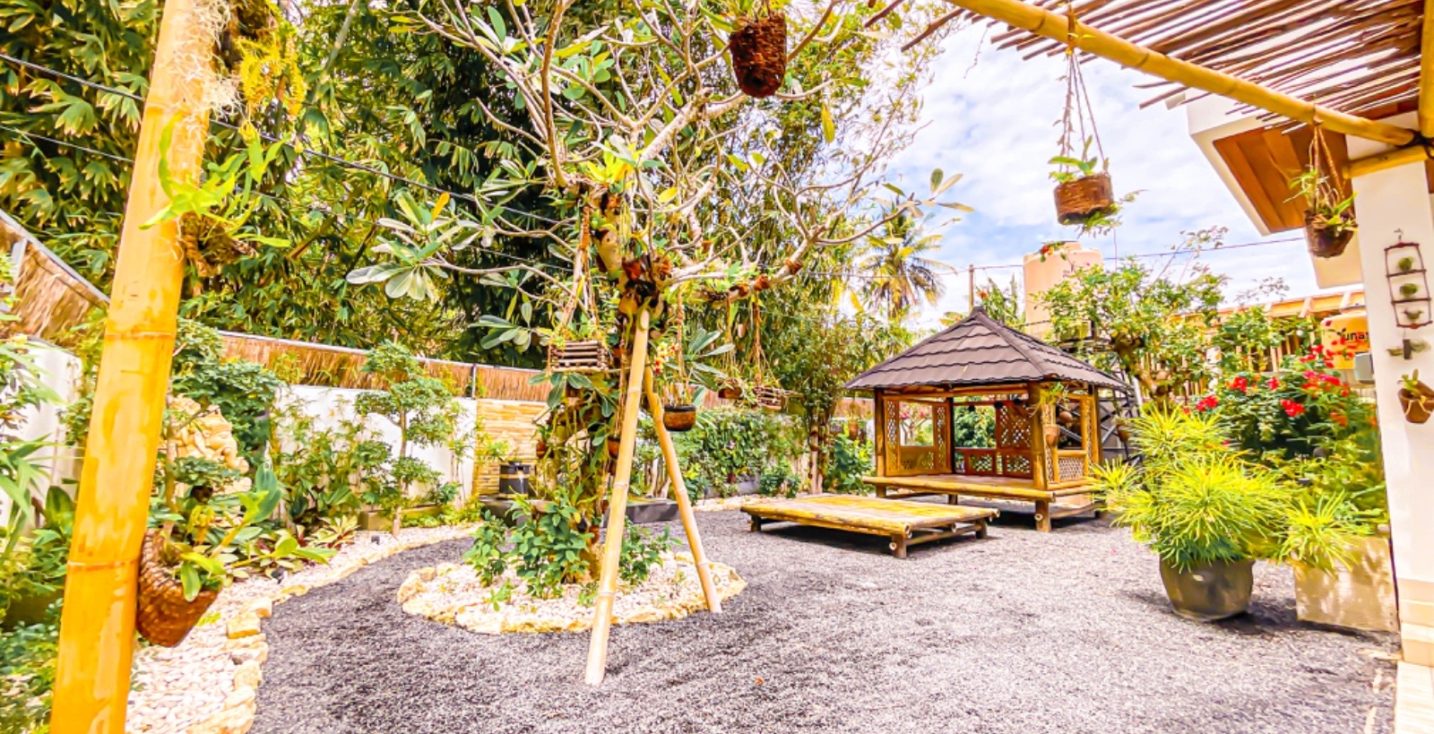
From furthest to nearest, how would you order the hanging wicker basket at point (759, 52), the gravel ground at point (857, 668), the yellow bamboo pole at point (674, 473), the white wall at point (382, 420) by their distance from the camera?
the white wall at point (382, 420)
the yellow bamboo pole at point (674, 473)
the gravel ground at point (857, 668)
the hanging wicker basket at point (759, 52)

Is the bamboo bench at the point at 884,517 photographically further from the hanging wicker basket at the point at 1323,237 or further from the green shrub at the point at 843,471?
the hanging wicker basket at the point at 1323,237

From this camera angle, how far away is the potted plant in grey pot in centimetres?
334

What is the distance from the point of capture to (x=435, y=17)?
22.2 ft

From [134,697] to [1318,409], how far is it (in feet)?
21.3

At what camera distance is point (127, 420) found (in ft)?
2.55

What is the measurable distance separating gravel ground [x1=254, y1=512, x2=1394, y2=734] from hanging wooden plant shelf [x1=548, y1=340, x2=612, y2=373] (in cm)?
136

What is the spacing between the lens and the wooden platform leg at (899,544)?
5.38m

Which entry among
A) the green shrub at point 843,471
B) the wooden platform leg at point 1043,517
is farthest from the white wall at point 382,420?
the wooden platform leg at point 1043,517

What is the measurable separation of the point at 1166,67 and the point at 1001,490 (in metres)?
5.54

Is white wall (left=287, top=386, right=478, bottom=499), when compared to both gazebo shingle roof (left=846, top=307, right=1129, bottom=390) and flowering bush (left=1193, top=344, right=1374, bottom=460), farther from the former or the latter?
flowering bush (left=1193, top=344, right=1374, bottom=460)

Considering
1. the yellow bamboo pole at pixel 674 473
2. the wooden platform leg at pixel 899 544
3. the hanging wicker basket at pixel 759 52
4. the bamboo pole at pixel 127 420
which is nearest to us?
the bamboo pole at pixel 127 420

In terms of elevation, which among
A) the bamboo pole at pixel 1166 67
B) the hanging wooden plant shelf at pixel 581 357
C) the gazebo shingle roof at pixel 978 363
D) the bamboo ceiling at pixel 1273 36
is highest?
the bamboo ceiling at pixel 1273 36

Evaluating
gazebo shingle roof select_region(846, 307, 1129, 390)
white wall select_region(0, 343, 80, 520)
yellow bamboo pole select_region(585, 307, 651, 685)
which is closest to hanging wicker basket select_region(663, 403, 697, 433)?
yellow bamboo pole select_region(585, 307, 651, 685)

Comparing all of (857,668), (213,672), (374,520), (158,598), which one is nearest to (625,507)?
(857,668)
